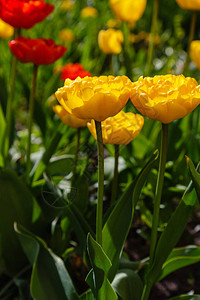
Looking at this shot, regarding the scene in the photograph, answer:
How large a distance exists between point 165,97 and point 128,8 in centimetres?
111

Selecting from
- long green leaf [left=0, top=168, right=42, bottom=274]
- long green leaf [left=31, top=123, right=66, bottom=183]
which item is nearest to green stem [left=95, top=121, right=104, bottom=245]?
long green leaf [left=0, top=168, right=42, bottom=274]

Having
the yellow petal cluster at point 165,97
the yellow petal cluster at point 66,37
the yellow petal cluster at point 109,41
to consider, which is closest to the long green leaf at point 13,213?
the yellow petal cluster at point 165,97

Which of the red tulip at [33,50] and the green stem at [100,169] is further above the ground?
the red tulip at [33,50]

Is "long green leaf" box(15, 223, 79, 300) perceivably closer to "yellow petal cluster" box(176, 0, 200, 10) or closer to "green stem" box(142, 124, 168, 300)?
"green stem" box(142, 124, 168, 300)

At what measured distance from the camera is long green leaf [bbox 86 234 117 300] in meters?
0.88

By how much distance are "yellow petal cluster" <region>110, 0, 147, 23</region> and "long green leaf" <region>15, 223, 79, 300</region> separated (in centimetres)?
110

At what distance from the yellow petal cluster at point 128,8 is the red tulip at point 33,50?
0.69 metres

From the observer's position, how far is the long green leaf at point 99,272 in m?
0.88

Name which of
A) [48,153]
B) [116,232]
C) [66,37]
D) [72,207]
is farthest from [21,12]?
[66,37]

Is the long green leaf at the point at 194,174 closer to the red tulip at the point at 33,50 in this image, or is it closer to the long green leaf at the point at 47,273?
the long green leaf at the point at 47,273

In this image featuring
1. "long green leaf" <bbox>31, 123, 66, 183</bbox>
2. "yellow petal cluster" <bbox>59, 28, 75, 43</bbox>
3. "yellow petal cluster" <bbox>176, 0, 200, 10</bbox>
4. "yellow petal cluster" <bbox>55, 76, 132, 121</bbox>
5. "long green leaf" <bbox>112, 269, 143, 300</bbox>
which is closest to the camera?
"yellow petal cluster" <bbox>55, 76, 132, 121</bbox>

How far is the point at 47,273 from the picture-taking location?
1023mm

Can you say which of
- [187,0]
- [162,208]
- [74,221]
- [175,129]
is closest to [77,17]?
[187,0]

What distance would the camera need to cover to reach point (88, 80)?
32.1 inches
